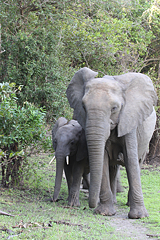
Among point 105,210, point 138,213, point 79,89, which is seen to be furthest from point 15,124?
point 138,213

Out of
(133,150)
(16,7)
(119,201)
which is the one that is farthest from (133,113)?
(16,7)

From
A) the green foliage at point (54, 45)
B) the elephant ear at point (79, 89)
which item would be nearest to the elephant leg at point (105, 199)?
the elephant ear at point (79, 89)

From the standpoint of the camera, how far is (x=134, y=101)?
22.4 feet

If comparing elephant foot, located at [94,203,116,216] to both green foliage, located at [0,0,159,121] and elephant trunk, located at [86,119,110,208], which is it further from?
green foliage, located at [0,0,159,121]

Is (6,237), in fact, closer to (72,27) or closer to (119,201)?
(119,201)

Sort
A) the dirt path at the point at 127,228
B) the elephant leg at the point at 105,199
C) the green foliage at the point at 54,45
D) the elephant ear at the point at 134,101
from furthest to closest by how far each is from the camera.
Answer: the green foliage at the point at 54,45 < the elephant leg at the point at 105,199 < the elephant ear at the point at 134,101 < the dirt path at the point at 127,228

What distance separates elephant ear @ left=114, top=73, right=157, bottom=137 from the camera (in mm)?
6613

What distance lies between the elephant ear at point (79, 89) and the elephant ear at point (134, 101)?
57 cm

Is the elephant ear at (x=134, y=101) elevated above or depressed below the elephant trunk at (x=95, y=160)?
above

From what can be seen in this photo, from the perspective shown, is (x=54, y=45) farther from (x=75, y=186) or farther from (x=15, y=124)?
(x=75, y=186)

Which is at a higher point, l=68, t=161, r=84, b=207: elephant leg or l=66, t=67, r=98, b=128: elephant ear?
l=66, t=67, r=98, b=128: elephant ear

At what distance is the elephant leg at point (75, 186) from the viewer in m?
7.52

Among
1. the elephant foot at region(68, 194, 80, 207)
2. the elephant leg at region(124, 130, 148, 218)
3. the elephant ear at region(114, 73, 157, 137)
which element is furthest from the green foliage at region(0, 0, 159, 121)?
the elephant leg at region(124, 130, 148, 218)

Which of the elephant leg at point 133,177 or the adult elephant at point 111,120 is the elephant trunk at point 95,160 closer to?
the adult elephant at point 111,120
